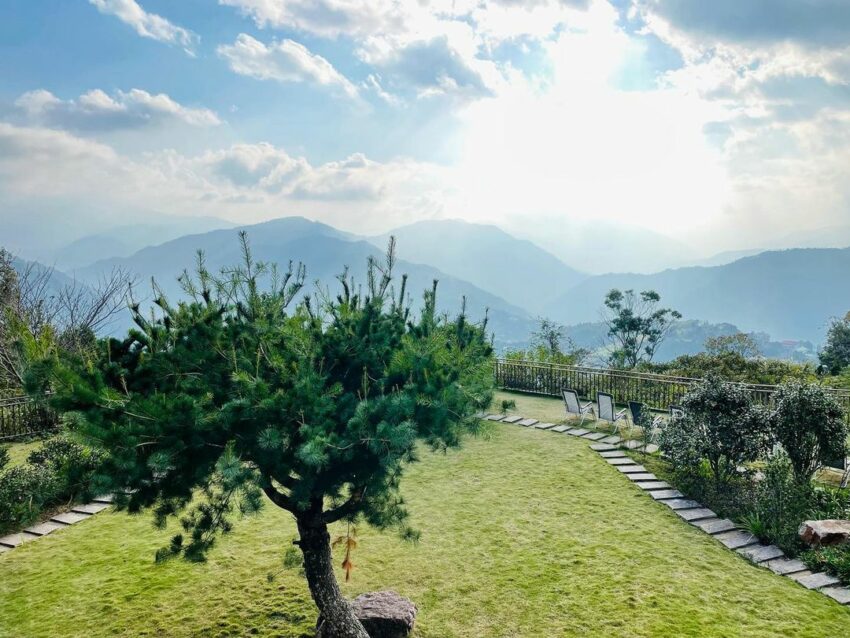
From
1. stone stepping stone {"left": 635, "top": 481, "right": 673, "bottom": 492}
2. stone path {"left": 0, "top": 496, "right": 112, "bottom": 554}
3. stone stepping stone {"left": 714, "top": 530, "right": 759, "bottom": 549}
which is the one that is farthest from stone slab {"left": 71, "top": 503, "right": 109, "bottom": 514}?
stone stepping stone {"left": 714, "top": 530, "right": 759, "bottom": 549}

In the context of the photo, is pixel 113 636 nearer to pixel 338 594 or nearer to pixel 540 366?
pixel 338 594

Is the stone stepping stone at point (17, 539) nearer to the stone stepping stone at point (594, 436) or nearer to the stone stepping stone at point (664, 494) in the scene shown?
the stone stepping stone at point (664, 494)

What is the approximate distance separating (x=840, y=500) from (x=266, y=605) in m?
6.77

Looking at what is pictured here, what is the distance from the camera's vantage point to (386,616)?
439 cm

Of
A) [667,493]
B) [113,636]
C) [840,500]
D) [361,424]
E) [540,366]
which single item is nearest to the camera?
[361,424]

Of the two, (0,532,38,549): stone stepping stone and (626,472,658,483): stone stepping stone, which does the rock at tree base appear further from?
(626,472,658,483): stone stepping stone

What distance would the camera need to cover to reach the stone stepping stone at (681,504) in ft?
23.3

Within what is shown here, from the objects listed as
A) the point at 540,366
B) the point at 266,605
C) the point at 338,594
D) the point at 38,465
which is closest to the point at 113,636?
the point at 266,605

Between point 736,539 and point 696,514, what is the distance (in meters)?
0.68

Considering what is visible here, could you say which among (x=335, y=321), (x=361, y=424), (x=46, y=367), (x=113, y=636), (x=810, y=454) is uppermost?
(x=335, y=321)

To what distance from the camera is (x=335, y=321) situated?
3.75m

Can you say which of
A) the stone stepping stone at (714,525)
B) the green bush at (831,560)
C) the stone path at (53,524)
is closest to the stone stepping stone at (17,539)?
the stone path at (53,524)

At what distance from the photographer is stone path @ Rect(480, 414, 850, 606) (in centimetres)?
524

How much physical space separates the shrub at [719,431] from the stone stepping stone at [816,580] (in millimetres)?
2133
